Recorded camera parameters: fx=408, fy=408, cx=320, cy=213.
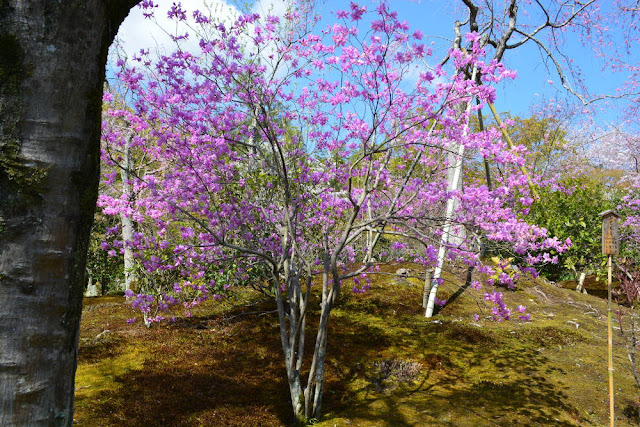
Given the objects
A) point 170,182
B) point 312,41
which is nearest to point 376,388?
point 170,182

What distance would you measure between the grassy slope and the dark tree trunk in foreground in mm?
3176

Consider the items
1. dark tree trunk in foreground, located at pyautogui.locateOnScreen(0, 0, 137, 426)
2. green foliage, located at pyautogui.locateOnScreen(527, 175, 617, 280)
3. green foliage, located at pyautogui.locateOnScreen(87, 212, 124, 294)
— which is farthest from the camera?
green foliage, located at pyautogui.locateOnScreen(87, 212, 124, 294)

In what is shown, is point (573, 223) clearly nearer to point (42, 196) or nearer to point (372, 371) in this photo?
point (372, 371)

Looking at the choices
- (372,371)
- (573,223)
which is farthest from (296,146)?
(573,223)

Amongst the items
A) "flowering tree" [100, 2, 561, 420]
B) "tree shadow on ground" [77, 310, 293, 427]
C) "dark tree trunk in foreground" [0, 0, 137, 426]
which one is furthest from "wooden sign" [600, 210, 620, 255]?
"dark tree trunk in foreground" [0, 0, 137, 426]

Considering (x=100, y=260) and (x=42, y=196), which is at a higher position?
(x=42, y=196)

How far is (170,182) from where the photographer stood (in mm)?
5324

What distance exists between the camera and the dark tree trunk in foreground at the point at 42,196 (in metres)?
1.57

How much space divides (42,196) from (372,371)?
5.01 m

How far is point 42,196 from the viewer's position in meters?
1.64

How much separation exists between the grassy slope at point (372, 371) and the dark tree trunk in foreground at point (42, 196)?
318 cm

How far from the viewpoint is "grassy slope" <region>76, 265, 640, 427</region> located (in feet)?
15.1

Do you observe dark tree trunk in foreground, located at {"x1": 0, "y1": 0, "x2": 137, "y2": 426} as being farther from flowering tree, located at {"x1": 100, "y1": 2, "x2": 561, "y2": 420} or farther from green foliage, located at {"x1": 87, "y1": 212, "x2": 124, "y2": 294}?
green foliage, located at {"x1": 87, "y1": 212, "x2": 124, "y2": 294}

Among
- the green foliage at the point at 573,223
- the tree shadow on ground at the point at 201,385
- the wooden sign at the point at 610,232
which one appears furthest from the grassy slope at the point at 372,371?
the green foliage at the point at 573,223
